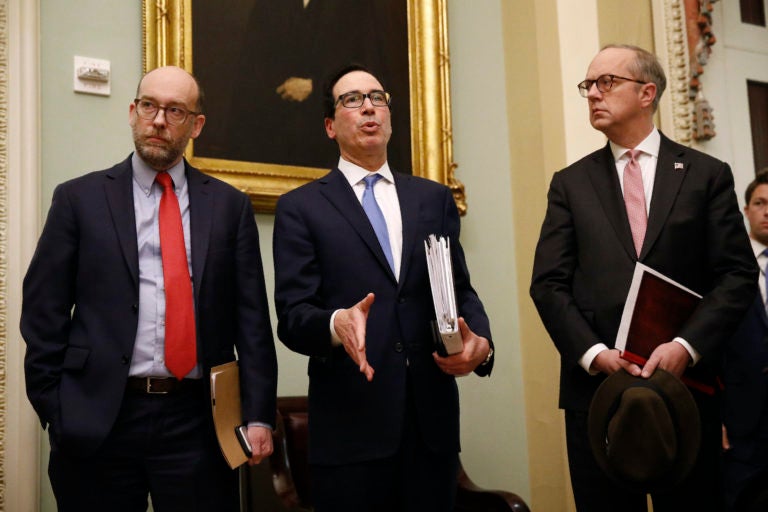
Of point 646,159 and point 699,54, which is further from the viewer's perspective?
point 699,54

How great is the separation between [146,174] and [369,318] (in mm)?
820

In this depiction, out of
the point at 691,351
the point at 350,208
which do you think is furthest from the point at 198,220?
the point at 691,351

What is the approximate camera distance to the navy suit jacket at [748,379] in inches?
118

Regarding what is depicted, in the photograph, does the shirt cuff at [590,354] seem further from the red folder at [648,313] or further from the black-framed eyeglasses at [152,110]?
the black-framed eyeglasses at [152,110]

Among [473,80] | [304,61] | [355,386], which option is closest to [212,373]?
[355,386]

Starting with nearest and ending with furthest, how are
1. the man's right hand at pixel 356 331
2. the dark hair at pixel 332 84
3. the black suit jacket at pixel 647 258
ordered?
1. the man's right hand at pixel 356 331
2. the black suit jacket at pixel 647 258
3. the dark hair at pixel 332 84

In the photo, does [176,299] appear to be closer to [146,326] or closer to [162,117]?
[146,326]

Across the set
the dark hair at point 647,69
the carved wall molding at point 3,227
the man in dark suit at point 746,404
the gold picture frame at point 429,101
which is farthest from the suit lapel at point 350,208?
the man in dark suit at point 746,404

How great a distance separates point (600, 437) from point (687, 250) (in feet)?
2.07

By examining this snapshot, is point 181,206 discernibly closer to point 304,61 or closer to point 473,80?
point 304,61

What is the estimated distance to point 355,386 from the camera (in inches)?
91.6

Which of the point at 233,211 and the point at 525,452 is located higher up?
the point at 233,211

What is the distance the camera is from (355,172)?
2596 millimetres

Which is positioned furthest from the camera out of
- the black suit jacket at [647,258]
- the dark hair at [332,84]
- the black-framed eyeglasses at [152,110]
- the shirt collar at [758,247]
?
the shirt collar at [758,247]
